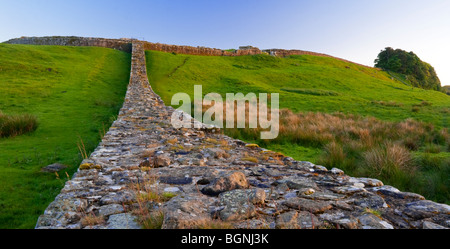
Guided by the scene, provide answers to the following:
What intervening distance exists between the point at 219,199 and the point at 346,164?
179 inches

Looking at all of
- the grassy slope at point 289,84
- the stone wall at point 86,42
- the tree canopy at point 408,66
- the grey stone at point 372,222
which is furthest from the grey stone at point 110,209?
the tree canopy at point 408,66

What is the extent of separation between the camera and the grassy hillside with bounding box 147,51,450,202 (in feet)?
19.7

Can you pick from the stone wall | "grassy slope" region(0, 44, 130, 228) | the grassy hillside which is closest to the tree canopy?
the grassy hillside

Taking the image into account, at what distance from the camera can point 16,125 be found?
9258 millimetres

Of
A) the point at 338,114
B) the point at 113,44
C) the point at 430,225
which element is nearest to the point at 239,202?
the point at 430,225

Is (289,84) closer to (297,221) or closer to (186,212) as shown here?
(297,221)

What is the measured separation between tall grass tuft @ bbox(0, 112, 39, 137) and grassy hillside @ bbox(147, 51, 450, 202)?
7.43 metres

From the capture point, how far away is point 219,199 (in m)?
2.88

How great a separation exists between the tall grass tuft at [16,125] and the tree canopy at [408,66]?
69.8 meters

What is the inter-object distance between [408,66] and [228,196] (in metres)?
76.3

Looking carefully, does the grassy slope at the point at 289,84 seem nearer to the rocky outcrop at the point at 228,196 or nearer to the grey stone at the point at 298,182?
the rocky outcrop at the point at 228,196

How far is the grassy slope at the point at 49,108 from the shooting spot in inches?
188
